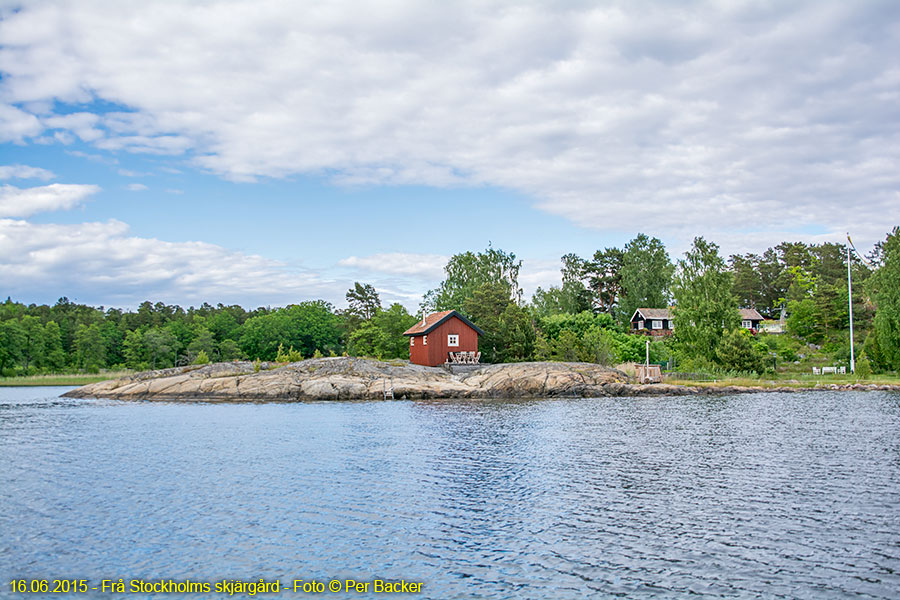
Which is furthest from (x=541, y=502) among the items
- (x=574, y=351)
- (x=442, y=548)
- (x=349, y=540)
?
(x=574, y=351)

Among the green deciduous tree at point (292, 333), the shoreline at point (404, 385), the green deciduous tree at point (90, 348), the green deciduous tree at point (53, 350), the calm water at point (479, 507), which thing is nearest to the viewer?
the calm water at point (479, 507)

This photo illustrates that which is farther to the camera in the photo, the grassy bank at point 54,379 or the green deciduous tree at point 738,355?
the grassy bank at point 54,379

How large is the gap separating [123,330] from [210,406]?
65662 mm

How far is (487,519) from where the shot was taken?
15.4 meters

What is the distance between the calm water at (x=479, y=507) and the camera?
11.9 metres

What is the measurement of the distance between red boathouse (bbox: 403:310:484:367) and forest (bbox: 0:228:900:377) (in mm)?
3507

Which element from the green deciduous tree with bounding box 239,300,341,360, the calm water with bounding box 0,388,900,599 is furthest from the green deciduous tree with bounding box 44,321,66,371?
the calm water with bounding box 0,388,900,599

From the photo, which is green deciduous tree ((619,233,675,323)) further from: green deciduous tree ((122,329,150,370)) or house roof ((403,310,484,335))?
green deciduous tree ((122,329,150,370))

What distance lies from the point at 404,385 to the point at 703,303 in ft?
99.8

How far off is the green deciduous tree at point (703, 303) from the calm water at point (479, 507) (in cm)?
2799

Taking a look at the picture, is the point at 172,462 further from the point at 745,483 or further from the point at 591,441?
the point at 745,483

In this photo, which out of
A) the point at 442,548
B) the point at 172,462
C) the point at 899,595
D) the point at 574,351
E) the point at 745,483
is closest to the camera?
the point at 899,595

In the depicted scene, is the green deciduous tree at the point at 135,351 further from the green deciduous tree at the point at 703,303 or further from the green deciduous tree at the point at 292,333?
the green deciduous tree at the point at 703,303

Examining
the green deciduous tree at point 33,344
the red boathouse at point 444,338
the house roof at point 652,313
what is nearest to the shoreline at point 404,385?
the red boathouse at point 444,338
